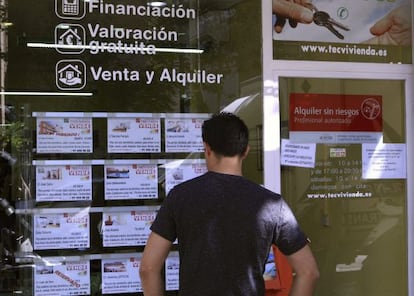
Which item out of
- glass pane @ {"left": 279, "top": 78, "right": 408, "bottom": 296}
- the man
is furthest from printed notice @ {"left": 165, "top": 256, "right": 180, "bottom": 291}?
the man

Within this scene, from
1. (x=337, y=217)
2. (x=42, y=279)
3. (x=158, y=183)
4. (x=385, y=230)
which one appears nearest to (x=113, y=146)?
(x=158, y=183)

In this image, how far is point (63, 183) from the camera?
4289 mm

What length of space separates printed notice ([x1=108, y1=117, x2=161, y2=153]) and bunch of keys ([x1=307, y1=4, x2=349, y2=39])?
155 cm

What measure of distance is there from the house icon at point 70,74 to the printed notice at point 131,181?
0.64 meters

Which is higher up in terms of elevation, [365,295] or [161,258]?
[161,258]

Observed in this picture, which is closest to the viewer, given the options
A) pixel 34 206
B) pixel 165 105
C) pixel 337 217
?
pixel 34 206

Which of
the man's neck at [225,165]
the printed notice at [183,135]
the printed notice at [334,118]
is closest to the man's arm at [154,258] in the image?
the man's neck at [225,165]

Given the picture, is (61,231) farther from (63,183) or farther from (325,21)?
(325,21)

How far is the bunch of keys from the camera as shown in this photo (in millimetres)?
4828

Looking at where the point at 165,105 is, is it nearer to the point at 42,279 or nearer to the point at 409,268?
the point at 42,279

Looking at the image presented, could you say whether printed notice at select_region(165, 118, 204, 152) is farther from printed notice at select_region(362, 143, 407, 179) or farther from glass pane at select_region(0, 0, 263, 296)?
printed notice at select_region(362, 143, 407, 179)

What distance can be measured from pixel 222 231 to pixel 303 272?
1.38 feet

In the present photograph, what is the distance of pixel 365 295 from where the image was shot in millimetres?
5031

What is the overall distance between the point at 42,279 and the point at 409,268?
9.85 ft
